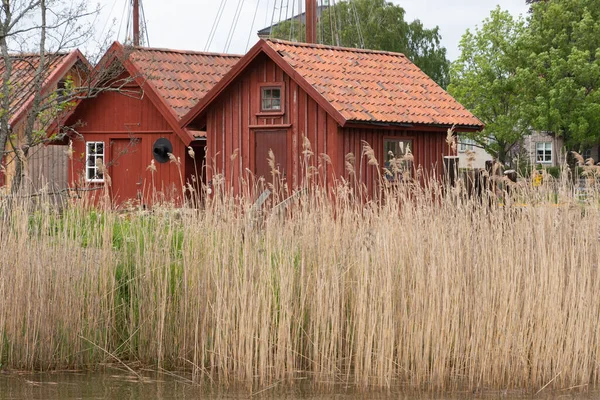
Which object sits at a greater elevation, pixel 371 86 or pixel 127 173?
pixel 371 86

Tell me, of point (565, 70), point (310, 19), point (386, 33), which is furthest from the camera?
point (386, 33)

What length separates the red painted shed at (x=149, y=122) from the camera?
23.0 meters

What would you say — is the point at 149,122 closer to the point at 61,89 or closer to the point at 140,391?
the point at 61,89

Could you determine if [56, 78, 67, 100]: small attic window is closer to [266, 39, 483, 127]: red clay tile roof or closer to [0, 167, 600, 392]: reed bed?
[0, 167, 600, 392]: reed bed

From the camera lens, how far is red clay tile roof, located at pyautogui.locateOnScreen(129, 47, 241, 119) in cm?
2317

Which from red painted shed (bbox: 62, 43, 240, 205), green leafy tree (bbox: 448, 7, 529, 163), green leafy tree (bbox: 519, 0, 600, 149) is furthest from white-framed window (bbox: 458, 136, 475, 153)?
red painted shed (bbox: 62, 43, 240, 205)

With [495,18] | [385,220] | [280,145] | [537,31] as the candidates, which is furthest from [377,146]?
[495,18]

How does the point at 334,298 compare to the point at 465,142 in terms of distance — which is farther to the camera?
the point at 465,142

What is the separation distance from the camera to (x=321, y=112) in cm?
1998

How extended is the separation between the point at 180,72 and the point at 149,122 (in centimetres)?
142

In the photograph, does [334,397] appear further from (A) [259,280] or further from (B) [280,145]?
(B) [280,145]

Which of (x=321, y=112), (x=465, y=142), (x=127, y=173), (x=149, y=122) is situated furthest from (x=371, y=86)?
(x=465, y=142)

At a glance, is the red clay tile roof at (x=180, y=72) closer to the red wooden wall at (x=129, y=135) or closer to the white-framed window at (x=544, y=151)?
the red wooden wall at (x=129, y=135)

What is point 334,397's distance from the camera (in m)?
7.65
